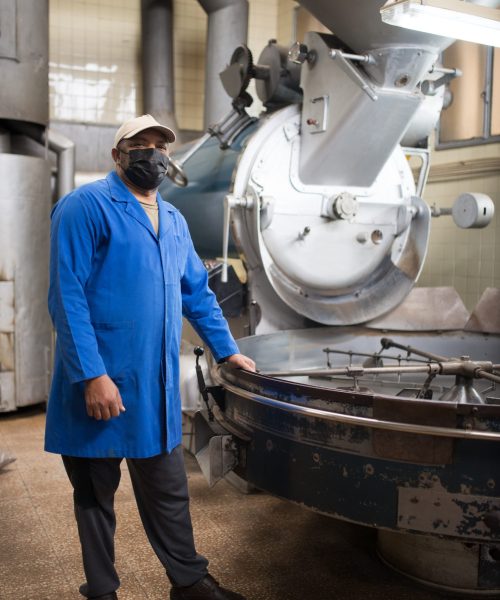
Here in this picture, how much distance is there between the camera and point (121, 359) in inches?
75.8

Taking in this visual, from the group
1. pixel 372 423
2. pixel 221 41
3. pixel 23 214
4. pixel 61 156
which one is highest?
pixel 221 41

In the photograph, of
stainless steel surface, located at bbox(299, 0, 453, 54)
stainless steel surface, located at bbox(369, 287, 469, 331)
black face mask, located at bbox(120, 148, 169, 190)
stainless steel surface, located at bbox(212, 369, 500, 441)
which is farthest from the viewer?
stainless steel surface, located at bbox(369, 287, 469, 331)

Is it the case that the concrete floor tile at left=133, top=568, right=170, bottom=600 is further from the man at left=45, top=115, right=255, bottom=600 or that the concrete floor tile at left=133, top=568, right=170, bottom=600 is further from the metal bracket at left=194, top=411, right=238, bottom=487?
the metal bracket at left=194, top=411, right=238, bottom=487

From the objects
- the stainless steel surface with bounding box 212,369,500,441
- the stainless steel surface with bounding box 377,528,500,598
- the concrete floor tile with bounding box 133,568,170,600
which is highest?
the stainless steel surface with bounding box 212,369,500,441

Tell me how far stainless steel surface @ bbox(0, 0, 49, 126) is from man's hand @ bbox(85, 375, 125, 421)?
277 cm

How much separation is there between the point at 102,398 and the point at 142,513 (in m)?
0.45

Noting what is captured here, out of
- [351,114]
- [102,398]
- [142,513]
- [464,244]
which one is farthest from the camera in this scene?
[464,244]

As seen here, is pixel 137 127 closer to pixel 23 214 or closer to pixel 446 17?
pixel 446 17

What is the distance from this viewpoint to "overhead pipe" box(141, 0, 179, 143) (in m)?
5.59

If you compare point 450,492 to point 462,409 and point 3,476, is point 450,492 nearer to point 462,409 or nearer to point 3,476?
point 462,409

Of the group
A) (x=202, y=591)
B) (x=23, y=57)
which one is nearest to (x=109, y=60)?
(x=23, y=57)

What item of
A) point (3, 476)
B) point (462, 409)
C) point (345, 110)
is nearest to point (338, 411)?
point (462, 409)

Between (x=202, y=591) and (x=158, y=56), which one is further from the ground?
(x=158, y=56)

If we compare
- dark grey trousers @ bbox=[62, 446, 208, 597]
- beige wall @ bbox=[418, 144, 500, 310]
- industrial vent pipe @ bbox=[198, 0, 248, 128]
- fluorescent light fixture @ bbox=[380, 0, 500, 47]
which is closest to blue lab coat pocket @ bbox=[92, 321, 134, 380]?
dark grey trousers @ bbox=[62, 446, 208, 597]
